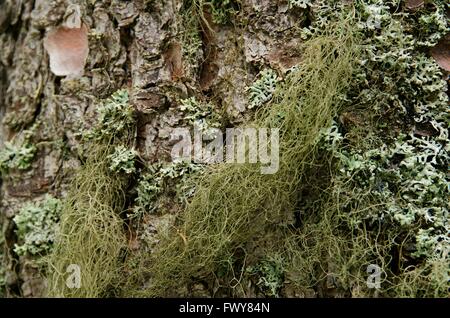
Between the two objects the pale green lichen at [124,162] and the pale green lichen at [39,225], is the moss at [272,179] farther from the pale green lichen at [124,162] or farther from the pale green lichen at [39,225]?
the pale green lichen at [39,225]

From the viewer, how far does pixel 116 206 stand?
5.34ft

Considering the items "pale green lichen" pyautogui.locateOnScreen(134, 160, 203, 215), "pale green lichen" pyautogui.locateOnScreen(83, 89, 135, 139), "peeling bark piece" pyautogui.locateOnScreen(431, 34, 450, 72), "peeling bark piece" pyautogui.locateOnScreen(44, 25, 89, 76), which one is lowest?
"pale green lichen" pyautogui.locateOnScreen(134, 160, 203, 215)

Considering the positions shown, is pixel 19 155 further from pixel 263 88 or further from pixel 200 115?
pixel 263 88

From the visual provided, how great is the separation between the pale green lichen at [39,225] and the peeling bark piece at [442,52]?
1.04 meters

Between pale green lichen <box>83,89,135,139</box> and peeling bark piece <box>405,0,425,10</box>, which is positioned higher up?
peeling bark piece <box>405,0,425,10</box>

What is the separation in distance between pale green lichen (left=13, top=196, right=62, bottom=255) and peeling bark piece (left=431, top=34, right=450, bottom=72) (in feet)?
3.42

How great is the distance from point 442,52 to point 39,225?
3.72 ft

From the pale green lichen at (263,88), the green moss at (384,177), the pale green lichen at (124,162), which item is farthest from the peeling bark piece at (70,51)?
the green moss at (384,177)

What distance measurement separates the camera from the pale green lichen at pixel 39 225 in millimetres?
1701

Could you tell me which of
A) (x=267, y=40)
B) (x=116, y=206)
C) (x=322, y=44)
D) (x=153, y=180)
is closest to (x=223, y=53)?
(x=267, y=40)

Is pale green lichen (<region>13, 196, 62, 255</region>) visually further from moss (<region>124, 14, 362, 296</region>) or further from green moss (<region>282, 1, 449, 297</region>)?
green moss (<region>282, 1, 449, 297</region>)

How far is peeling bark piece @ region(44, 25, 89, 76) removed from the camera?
1727mm

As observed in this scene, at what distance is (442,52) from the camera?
1.53 metres

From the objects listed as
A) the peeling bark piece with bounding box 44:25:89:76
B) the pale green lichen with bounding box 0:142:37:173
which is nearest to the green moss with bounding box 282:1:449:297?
the peeling bark piece with bounding box 44:25:89:76
